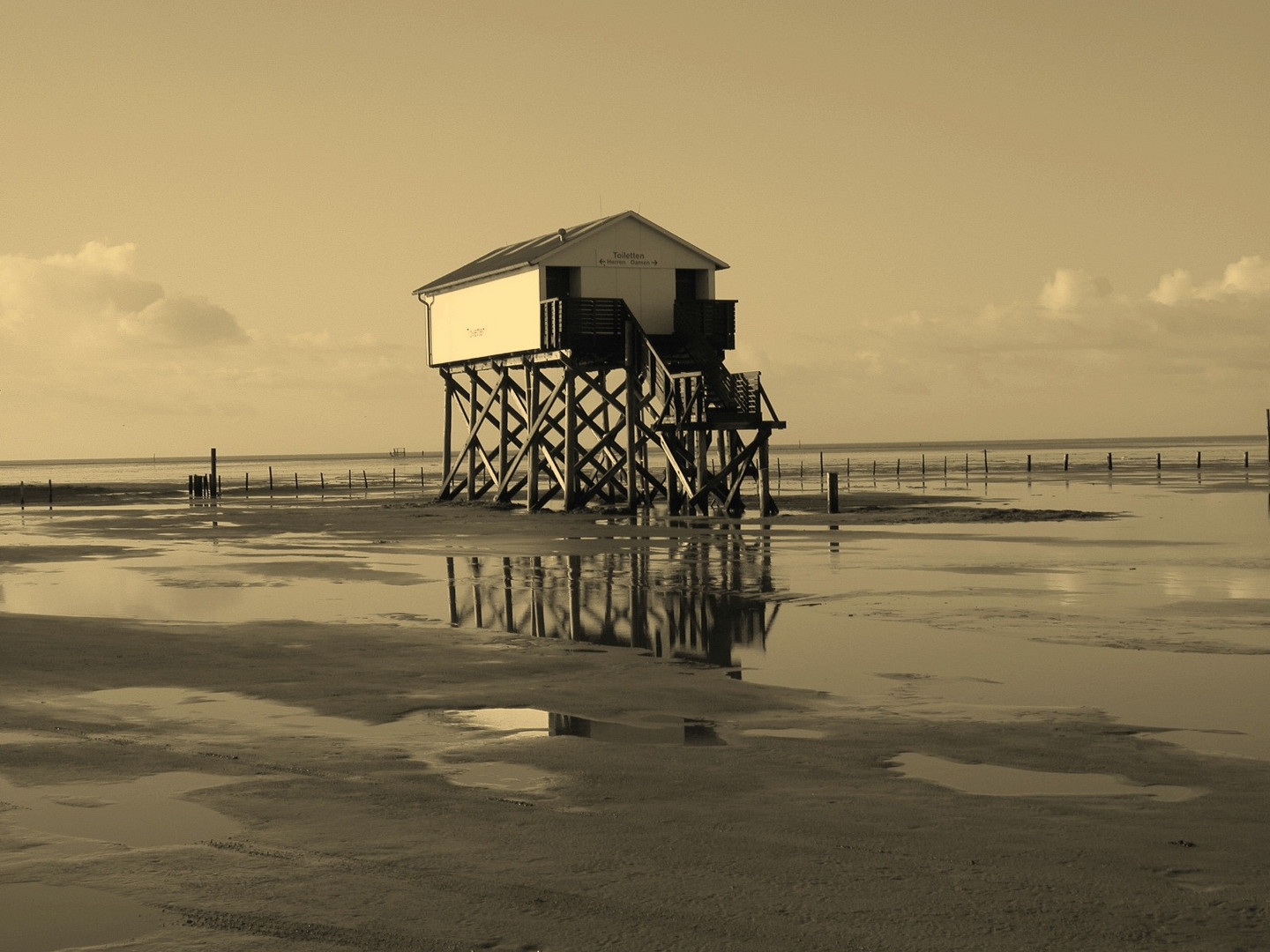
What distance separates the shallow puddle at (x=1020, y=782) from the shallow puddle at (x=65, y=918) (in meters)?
4.86

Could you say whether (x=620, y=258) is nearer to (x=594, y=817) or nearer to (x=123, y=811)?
(x=123, y=811)

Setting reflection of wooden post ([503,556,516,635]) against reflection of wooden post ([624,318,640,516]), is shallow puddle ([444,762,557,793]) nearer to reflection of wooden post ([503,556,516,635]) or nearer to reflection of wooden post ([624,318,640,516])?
reflection of wooden post ([503,556,516,635])

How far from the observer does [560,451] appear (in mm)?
50281

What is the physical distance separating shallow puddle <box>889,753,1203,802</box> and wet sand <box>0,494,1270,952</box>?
52mm

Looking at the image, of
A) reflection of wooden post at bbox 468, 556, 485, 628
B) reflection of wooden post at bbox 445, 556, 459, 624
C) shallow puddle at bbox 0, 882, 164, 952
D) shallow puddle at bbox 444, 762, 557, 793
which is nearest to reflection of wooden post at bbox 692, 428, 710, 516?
reflection of wooden post at bbox 445, 556, 459, 624

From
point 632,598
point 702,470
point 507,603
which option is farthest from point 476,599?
point 702,470

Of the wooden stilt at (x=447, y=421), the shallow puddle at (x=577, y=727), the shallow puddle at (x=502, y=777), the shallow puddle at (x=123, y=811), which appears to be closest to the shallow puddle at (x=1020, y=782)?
the shallow puddle at (x=577, y=727)

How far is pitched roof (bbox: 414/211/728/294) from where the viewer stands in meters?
44.9

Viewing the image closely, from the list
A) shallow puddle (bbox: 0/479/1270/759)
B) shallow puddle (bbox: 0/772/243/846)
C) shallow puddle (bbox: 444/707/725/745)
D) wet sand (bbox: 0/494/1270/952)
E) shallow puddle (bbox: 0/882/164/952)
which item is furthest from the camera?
shallow puddle (bbox: 0/479/1270/759)

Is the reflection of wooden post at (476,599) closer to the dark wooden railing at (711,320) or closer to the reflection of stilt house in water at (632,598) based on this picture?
the reflection of stilt house in water at (632,598)

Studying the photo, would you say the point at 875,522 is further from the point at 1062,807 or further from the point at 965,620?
the point at 1062,807

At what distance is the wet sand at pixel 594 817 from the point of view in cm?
633

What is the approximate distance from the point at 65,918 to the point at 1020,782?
18.6ft

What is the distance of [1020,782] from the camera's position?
9023mm
